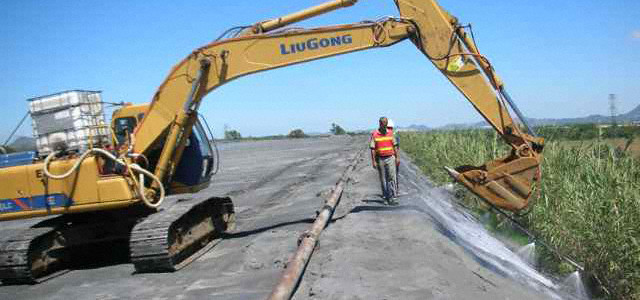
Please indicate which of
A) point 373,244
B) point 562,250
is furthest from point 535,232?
point 373,244

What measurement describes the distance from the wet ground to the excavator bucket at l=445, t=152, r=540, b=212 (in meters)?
0.78

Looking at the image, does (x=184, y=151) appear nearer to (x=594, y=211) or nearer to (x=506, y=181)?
(x=506, y=181)

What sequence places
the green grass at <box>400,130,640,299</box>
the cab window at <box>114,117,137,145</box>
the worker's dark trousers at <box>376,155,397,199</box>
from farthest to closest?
the worker's dark trousers at <box>376,155,397,199</box>, the cab window at <box>114,117,137,145</box>, the green grass at <box>400,130,640,299</box>

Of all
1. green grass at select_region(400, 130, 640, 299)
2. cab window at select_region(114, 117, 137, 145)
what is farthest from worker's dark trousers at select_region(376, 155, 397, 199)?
cab window at select_region(114, 117, 137, 145)

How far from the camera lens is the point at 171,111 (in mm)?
8469

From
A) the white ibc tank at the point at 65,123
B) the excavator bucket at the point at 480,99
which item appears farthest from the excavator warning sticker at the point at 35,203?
the excavator bucket at the point at 480,99

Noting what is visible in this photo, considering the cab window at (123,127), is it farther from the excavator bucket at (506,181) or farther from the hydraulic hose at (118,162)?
the excavator bucket at (506,181)

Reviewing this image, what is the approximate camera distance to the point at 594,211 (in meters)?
8.17

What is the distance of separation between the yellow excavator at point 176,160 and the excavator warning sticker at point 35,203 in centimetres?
1

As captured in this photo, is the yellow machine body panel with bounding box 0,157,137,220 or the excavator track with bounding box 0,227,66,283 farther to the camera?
the yellow machine body panel with bounding box 0,157,137,220

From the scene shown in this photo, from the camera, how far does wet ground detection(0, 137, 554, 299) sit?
580cm

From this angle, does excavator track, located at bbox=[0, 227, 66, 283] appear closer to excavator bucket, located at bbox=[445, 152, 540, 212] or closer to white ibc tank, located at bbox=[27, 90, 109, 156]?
white ibc tank, located at bbox=[27, 90, 109, 156]

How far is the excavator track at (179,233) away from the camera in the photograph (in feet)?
25.4

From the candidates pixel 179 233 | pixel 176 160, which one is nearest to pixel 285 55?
pixel 176 160
